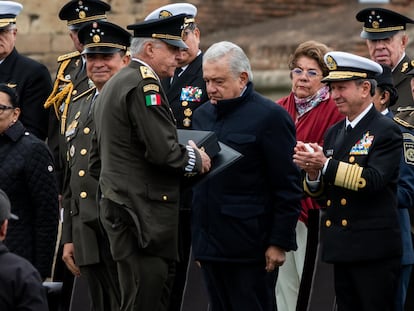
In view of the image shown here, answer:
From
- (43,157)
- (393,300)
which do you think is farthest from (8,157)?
(393,300)

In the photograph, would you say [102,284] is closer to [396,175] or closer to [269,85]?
[396,175]

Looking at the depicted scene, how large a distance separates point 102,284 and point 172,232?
0.87m

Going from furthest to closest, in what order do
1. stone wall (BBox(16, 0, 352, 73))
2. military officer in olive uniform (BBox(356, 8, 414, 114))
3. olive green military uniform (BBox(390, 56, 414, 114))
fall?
stone wall (BBox(16, 0, 352, 73))
military officer in olive uniform (BBox(356, 8, 414, 114))
olive green military uniform (BBox(390, 56, 414, 114))

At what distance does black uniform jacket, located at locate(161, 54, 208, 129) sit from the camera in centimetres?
1052

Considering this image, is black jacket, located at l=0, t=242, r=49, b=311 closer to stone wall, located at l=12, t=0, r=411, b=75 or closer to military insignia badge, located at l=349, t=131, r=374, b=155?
military insignia badge, located at l=349, t=131, r=374, b=155

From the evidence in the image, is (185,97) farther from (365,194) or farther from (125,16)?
(125,16)

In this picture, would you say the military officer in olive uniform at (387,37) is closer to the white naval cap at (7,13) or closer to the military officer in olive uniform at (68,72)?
the military officer in olive uniform at (68,72)

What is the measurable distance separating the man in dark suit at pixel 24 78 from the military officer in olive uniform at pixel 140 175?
96.3 inches

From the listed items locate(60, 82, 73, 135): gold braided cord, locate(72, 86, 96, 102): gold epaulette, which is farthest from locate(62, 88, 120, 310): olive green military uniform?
locate(60, 82, 73, 135): gold braided cord

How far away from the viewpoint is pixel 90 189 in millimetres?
9852

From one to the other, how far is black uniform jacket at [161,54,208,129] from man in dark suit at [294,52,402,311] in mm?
1191

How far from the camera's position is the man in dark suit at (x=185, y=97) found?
34.4ft

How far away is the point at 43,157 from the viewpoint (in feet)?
35.7

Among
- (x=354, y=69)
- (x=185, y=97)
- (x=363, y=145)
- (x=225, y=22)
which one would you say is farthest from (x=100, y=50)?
(x=225, y=22)
